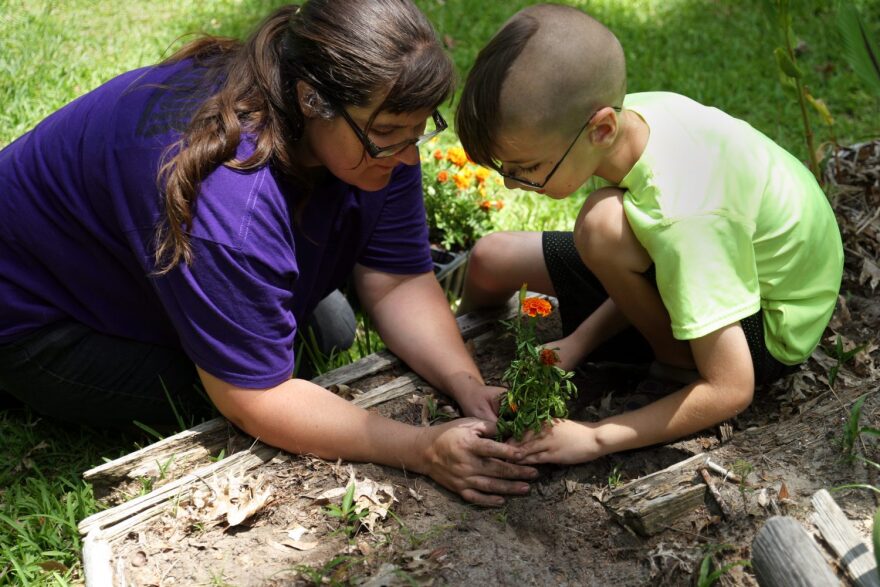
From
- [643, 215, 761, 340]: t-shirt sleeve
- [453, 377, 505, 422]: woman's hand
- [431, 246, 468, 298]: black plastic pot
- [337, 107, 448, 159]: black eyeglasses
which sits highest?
[337, 107, 448, 159]: black eyeglasses

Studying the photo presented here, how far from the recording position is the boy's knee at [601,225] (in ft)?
7.46

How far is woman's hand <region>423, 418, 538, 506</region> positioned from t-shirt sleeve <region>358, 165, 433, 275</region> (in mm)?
728

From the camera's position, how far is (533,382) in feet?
7.37

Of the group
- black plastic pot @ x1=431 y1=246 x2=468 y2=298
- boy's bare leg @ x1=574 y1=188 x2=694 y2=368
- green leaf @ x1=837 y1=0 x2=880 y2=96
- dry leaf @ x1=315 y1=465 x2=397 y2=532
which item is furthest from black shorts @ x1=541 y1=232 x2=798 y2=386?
green leaf @ x1=837 y1=0 x2=880 y2=96

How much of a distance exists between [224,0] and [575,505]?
4350 mm

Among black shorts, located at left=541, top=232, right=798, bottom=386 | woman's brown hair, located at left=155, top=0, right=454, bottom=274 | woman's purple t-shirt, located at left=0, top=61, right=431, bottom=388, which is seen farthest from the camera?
black shorts, located at left=541, top=232, right=798, bottom=386

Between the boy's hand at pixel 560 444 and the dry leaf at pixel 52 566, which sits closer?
the boy's hand at pixel 560 444

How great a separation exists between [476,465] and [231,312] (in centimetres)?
75

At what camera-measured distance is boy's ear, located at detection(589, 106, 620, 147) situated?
2152 mm

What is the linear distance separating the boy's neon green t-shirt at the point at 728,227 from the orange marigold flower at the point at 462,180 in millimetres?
1120

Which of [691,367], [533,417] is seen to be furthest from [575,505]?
[691,367]

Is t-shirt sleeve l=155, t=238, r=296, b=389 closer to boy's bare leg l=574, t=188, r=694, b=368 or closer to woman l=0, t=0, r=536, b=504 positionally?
woman l=0, t=0, r=536, b=504

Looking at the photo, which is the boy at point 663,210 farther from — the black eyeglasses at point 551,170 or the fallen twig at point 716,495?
the fallen twig at point 716,495

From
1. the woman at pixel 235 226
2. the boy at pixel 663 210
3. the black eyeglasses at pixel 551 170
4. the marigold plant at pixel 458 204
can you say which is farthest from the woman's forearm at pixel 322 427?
the marigold plant at pixel 458 204
